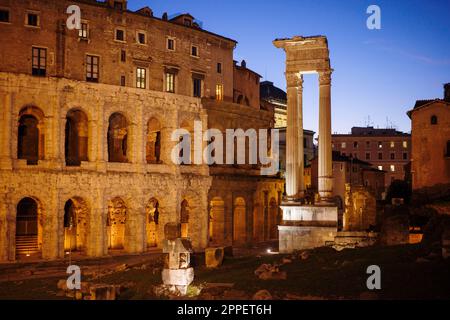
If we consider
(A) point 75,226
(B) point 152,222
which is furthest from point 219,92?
(A) point 75,226

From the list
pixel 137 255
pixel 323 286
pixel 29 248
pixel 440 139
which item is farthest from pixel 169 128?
pixel 323 286

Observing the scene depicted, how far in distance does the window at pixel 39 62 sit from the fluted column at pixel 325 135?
1855 cm

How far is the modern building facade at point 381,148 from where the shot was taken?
9206 centimetres

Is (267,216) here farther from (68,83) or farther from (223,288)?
(223,288)

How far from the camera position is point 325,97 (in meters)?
32.1

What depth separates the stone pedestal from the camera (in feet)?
101

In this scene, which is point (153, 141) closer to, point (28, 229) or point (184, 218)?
point (184, 218)

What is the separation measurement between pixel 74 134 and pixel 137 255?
32.5ft

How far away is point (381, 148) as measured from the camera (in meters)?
92.6

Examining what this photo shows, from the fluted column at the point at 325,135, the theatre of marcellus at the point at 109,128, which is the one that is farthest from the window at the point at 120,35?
the fluted column at the point at 325,135

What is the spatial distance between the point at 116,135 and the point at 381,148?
59356 millimetres

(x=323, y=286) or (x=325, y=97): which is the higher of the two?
(x=325, y=97)

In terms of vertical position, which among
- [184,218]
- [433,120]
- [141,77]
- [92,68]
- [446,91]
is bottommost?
[184,218]

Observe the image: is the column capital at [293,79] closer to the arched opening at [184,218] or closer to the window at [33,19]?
the window at [33,19]
